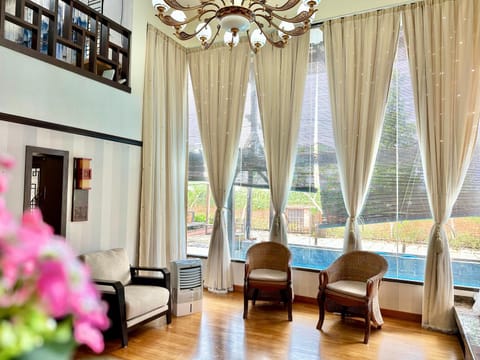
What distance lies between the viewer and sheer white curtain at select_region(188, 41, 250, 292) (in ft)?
15.8

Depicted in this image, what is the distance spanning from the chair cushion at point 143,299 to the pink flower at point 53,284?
292cm

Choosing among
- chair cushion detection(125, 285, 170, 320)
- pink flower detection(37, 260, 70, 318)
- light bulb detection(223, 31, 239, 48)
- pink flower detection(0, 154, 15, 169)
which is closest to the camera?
pink flower detection(37, 260, 70, 318)

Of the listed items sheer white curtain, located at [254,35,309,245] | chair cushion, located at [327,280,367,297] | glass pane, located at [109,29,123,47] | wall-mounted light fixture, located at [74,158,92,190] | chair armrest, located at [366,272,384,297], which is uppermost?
glass pane, located at [109,29,123,47]

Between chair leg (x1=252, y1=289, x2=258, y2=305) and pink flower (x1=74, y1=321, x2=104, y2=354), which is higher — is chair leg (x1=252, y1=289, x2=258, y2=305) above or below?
below

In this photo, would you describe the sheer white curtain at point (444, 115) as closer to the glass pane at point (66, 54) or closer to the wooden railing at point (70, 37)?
the wooden railing at point (70, 37)

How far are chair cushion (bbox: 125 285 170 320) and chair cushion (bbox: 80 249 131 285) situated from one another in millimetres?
169

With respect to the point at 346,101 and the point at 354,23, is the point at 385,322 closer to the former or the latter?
the point at 346,101

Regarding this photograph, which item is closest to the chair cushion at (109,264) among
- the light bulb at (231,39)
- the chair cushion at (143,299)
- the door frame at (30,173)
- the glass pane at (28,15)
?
the chair cushion at (143,299)

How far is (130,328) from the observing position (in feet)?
10.3

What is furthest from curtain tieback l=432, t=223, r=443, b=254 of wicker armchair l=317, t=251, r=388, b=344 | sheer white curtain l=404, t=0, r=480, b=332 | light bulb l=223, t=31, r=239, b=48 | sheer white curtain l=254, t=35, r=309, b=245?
light bulb l=223, t=31, r=239, b=48

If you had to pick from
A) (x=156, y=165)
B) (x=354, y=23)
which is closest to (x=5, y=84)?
(x=156, y=165)

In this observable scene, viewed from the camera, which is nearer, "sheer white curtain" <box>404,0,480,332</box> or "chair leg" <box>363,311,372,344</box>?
"chair leg" <box>363,311,372,344</box>

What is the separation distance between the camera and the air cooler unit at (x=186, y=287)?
3.88 m

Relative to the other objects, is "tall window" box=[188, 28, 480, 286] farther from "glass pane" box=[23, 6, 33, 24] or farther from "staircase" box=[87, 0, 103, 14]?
"glass pane" box=[23, 6, 33, 24]
